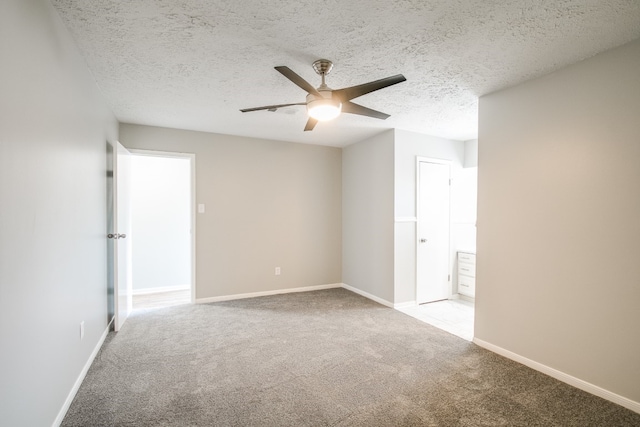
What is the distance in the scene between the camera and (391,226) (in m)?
4.16

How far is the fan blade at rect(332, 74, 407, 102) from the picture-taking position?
6.59 ft

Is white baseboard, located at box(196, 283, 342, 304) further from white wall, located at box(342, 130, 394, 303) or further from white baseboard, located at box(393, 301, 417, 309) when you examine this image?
white baseboard, located at box(393, 301, 417, 309)

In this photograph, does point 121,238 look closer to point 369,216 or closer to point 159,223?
point 159,223

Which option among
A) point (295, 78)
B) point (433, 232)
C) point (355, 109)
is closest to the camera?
point (295, 78)

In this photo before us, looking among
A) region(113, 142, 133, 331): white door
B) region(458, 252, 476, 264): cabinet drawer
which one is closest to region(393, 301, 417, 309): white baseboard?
region(458, 252, 476, 264): cabinet drawer

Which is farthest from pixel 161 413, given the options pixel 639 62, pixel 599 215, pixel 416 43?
pixel 639 62

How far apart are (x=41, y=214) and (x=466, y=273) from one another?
15.5 feet

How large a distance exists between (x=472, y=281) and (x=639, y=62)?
314 centimetres

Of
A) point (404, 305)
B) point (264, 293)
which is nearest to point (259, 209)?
point (264, 293)

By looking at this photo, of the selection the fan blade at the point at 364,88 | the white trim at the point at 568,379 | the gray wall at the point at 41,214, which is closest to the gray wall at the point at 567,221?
the white trim at the point at 568,379

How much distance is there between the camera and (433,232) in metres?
4.46

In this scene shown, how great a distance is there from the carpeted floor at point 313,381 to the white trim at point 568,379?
58 millimetres

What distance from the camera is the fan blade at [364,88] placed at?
201 centimetres

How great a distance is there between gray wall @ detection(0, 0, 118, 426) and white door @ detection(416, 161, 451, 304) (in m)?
3.78
